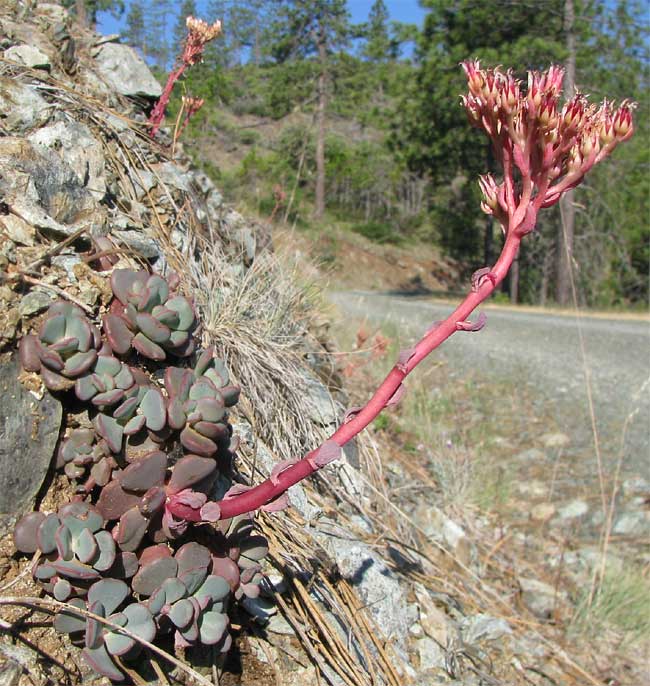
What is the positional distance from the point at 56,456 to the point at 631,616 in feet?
8.42

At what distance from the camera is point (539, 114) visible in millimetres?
1301

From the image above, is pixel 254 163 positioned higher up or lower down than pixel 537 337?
higher up

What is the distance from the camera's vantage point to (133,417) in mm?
1487

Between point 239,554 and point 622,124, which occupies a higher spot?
point 622,124

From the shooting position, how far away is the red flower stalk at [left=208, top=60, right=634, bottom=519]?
131 centimetres

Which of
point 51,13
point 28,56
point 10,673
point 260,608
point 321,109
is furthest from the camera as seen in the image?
point 321,109

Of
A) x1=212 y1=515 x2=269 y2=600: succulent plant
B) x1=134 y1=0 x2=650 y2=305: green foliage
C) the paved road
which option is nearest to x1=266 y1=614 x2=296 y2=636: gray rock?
x1=212 y1=515 x2=269 y2=600: succulent plant

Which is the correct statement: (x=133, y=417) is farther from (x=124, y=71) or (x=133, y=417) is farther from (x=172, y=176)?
(x=124, y=71)

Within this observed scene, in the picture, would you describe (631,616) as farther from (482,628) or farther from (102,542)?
(102,542)

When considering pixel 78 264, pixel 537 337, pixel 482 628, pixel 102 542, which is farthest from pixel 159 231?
pixel 537 337

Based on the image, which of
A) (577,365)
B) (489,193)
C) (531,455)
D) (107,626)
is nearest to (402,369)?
(489,193)

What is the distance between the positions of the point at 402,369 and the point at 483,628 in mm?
1442

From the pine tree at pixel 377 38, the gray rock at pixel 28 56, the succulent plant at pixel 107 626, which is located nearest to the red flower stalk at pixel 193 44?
the gray rock at pixel 28 56

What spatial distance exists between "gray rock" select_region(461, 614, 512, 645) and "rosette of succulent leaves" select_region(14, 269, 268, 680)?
108cm
